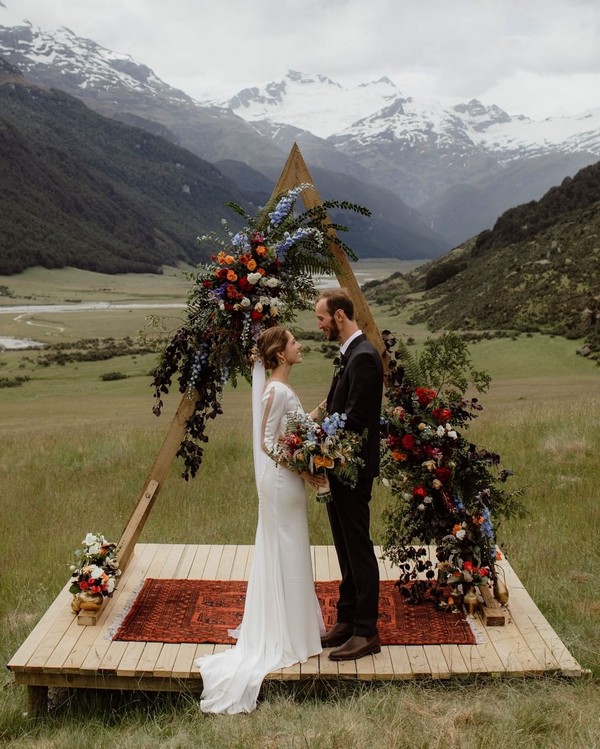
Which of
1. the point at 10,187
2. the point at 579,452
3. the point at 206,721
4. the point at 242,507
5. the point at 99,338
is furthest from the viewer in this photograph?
the point at 10,187

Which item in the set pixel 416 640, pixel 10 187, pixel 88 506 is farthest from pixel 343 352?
pixel 10 187

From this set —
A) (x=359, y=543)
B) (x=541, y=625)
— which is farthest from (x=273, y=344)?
(x=541, y=625)

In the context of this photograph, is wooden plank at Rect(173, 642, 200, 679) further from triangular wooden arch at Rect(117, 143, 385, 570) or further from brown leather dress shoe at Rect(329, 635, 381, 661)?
triangular wooden arch at Rect(117, 143, 385, 570)

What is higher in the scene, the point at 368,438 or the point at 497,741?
the point at 368,438

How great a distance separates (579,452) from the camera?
1351cm

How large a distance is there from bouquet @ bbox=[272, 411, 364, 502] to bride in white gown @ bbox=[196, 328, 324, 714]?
13 centimetres

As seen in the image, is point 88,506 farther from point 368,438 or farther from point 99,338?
point 99,338

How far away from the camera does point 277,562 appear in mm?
6805

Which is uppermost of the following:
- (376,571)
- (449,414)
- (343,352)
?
(343,352)

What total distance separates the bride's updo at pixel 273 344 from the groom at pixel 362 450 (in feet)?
1.10

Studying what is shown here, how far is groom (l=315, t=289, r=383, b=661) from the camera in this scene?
655cm

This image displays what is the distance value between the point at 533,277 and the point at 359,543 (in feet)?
134

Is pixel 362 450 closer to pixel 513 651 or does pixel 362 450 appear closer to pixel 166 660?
pixel 513 651

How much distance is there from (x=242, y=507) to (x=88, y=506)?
2.32m
